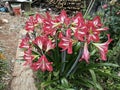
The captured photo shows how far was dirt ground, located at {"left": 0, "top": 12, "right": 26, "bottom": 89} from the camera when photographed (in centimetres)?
434

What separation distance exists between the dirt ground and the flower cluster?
0.85 meters

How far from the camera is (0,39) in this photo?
4898 millimetres

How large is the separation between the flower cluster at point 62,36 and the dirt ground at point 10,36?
33.5 inches

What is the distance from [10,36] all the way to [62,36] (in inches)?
94.3

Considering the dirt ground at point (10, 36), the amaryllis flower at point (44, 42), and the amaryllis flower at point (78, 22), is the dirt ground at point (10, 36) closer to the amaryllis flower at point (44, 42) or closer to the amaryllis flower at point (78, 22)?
the amaryllis flower at point (44, 42)

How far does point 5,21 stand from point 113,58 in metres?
2.48

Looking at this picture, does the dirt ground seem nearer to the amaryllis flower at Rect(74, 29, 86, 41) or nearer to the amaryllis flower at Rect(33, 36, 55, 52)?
the amaryllis flower at Rect(33, 36, 55, 52)

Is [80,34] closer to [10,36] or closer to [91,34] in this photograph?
[91,34]

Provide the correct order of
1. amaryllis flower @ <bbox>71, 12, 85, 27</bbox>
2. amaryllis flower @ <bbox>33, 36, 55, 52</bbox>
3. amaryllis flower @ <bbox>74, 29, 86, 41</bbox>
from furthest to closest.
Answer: amaryllis flower @ <bbox>33, 36, 55, 52</bbox>, amaryllis flower @ <bbox>71, 12, 85, 27</bbox>, amaryllis flower @ <bbox>74, 29, 86, 41</bbox>

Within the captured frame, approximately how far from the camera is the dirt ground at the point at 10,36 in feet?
14.2

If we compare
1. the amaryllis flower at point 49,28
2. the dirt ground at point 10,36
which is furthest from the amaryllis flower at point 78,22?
the dirt ground at point 10,36

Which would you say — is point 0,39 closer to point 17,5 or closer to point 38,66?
point 17,5

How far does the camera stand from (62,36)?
283 cm

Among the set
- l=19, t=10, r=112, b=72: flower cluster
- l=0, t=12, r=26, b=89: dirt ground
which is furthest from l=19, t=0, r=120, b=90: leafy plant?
l=0, t=12, r=26, b=89: dirt ground
